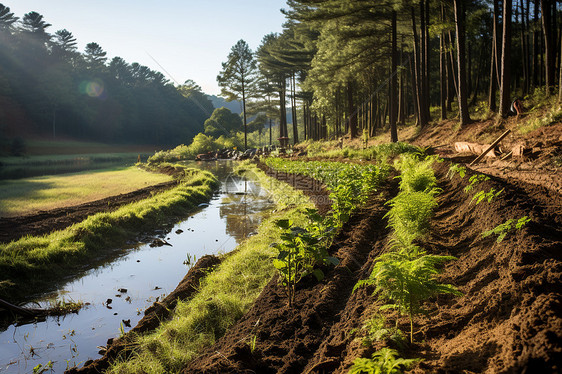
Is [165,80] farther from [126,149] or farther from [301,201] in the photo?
[301,201]

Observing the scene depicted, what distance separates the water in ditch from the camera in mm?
4648

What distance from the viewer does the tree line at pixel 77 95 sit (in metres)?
58.2

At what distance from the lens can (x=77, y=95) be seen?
226 ft

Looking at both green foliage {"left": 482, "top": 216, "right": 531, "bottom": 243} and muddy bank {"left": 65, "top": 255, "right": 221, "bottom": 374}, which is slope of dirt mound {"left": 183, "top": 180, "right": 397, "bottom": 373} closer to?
muddy bank {"left": 65, "top": 255, "right": 221, "bottom": 374}

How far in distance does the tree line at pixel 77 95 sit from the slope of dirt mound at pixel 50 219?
4651 cm

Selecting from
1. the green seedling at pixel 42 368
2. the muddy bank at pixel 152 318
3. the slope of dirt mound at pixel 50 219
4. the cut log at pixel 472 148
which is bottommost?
the green seedling at pixel 42 368

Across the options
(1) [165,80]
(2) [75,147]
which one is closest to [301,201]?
(2) [75,147]

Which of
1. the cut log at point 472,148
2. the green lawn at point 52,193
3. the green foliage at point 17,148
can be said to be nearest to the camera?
the cut log at point 472,148

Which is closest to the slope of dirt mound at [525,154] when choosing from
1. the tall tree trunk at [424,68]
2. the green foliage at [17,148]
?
the tall tree trunk at [424,68]

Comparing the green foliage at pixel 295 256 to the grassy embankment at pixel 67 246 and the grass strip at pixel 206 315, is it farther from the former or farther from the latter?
the grassy embankment at pixel 67 246

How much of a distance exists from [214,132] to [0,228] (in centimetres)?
6921

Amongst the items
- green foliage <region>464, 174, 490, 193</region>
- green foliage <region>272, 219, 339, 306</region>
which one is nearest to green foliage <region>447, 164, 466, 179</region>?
green foliage <region>464, 174, 490, 193</region>

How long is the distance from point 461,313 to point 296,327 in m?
1.65

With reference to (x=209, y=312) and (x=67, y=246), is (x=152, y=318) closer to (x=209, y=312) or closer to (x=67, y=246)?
(x=209, y=312)
